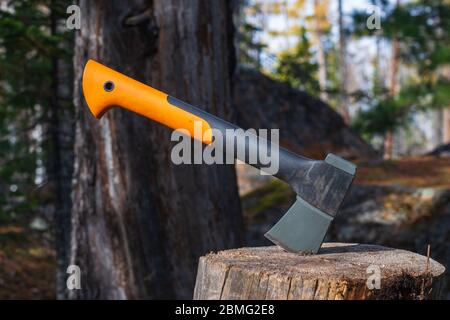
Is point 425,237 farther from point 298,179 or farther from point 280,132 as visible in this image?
point 280,132

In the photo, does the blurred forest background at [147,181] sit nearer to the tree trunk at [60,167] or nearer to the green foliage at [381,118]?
the tree trunk at [60,167]

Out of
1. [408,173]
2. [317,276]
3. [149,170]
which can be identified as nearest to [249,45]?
[408,173]

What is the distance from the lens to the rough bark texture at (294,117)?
36.6 ft

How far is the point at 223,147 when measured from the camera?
3.21 meters

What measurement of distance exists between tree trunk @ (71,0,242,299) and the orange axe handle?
1.24 metres

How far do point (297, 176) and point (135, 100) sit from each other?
100 centimetres

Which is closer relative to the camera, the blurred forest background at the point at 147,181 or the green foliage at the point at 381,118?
the blurred forest background at the point at 147,181

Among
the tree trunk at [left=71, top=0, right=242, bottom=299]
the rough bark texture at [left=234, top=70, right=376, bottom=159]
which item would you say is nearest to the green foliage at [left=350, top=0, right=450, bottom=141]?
the rough bark texture at [left=234, top=70, right=376, bottom=159]

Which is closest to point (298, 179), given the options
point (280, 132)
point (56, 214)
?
point (56, 214)

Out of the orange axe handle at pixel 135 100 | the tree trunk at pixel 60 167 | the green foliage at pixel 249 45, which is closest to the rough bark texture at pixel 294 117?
the green foliage at pixel 249 45

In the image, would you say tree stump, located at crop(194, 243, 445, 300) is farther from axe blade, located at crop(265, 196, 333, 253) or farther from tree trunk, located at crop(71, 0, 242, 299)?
tree trunk, located at crop(71, 0, 242, 299)

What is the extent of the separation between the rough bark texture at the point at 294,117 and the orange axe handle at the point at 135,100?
289 inches

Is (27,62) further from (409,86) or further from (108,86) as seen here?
(409,86)

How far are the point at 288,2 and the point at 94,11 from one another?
124ft
